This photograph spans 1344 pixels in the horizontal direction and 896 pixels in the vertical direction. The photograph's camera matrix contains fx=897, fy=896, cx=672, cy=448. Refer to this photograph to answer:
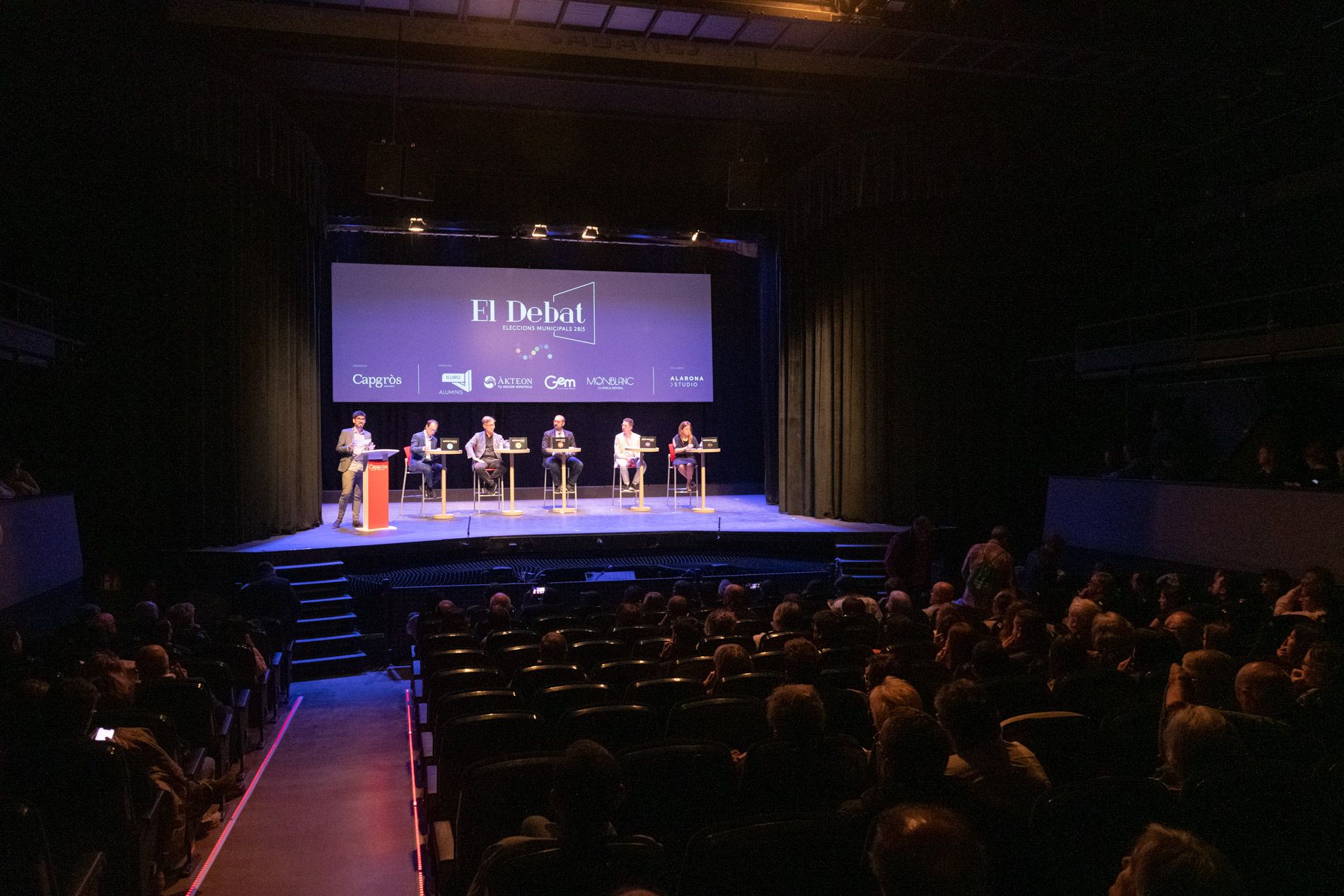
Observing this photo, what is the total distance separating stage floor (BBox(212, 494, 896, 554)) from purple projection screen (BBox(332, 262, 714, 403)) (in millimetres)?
1921

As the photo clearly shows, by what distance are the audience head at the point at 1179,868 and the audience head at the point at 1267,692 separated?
6.56 ft

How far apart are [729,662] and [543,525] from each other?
7.28 m

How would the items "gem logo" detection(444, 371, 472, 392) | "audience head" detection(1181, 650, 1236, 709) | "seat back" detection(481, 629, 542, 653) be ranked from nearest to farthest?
"audience head" detection(1181, 650, 1236, 709)
"seat back" detection(481, 629, 542, 653)
"gem logo" detection(444, 371, 472, 392)

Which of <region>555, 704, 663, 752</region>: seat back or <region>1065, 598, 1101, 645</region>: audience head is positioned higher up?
<region>1065, 598, 1101, 645</region>: audience head

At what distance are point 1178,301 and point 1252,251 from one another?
1080 mm

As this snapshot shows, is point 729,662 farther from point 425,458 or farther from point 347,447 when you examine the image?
point 425,458

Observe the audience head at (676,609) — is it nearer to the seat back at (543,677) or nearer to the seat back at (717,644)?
the seat back at (717,644)

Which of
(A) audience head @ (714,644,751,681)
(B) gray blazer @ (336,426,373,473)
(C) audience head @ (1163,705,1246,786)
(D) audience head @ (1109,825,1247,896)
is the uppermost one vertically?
(B) gray blazer @ (336,426,373,473)

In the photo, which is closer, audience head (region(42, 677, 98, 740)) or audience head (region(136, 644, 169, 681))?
audience head (region(42, 677, 98, 740))

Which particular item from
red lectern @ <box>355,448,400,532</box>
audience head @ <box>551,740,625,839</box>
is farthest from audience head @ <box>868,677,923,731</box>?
red lectern @ <box>355,448,400,532</box>

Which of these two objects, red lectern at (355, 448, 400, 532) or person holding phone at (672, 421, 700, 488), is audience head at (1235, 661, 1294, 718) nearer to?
red lectern at (355, 448, 400, 532)

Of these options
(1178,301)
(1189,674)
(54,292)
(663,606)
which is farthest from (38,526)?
(1178,301)

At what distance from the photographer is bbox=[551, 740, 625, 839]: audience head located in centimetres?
191

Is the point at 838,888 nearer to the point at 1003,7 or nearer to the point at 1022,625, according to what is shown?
the point at 1022,625
